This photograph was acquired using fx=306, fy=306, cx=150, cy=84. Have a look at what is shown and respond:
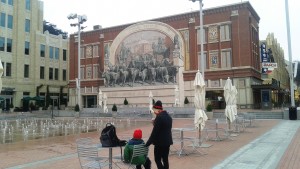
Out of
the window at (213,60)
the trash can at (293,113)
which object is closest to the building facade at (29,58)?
the window at (213,60)

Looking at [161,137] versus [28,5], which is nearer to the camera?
[161,137]

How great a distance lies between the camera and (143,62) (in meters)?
48.0

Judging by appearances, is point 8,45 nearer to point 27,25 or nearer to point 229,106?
point 27,25

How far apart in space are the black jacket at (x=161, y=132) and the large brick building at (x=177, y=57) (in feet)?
118

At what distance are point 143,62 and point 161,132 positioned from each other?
41.5 meters

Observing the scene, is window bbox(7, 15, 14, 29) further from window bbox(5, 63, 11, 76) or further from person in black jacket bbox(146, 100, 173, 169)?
person in black jacket bbox(146, 100, 173, 169)

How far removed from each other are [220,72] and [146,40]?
1365cm

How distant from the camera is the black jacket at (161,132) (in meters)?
6.72

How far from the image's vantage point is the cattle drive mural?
45844 mm

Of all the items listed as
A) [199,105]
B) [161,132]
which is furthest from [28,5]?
[161,132]

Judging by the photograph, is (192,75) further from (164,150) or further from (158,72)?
(164,150)

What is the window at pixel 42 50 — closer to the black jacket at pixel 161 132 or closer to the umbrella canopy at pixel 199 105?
the umbrella canopy at pixel 199 105

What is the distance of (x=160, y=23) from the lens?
48812 millimetres

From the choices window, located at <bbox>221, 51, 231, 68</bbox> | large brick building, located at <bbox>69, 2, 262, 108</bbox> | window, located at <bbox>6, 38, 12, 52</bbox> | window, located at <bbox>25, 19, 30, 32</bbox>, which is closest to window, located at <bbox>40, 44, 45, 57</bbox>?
window, located at <bbox>25, 19, 30, 32</bbox>
